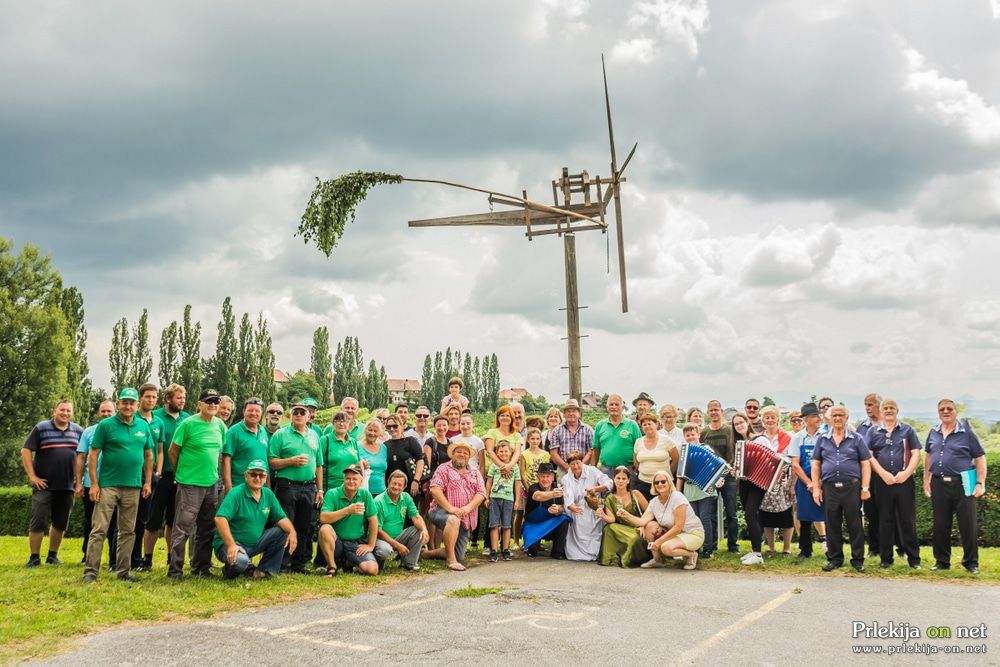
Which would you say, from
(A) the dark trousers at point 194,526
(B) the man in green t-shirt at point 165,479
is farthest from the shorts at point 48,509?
(A) the dark trousers at point 194,526

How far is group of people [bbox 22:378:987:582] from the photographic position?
28.0ft

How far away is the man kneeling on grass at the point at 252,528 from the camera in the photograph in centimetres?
833

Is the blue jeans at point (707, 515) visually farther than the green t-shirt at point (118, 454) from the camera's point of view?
Yes

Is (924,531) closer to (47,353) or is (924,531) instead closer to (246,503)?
(246,503)

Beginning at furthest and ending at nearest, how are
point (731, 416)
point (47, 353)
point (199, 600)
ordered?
point (47, 353) < point (731, 416) < point (199, 600)

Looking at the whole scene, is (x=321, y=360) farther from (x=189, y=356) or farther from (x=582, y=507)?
(x=582, y=507)

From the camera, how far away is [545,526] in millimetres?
10820

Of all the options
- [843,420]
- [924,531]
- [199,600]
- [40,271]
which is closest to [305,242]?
[199,600]

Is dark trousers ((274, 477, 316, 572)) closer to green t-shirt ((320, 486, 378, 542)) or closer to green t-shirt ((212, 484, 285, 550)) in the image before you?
green t-shirt ((320, 486, 378, 542))

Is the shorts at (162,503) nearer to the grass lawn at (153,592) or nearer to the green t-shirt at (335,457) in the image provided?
the grass lawn at (153,592)

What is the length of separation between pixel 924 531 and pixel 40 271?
41.4m

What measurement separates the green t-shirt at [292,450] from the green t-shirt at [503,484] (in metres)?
2.57

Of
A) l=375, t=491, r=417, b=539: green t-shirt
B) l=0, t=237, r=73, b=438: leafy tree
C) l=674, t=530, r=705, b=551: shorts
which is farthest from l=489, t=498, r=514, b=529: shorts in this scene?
l=0, t=237, r=73, b=438: leafy tree

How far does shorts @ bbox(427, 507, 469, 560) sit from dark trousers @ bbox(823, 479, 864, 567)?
178 inches
